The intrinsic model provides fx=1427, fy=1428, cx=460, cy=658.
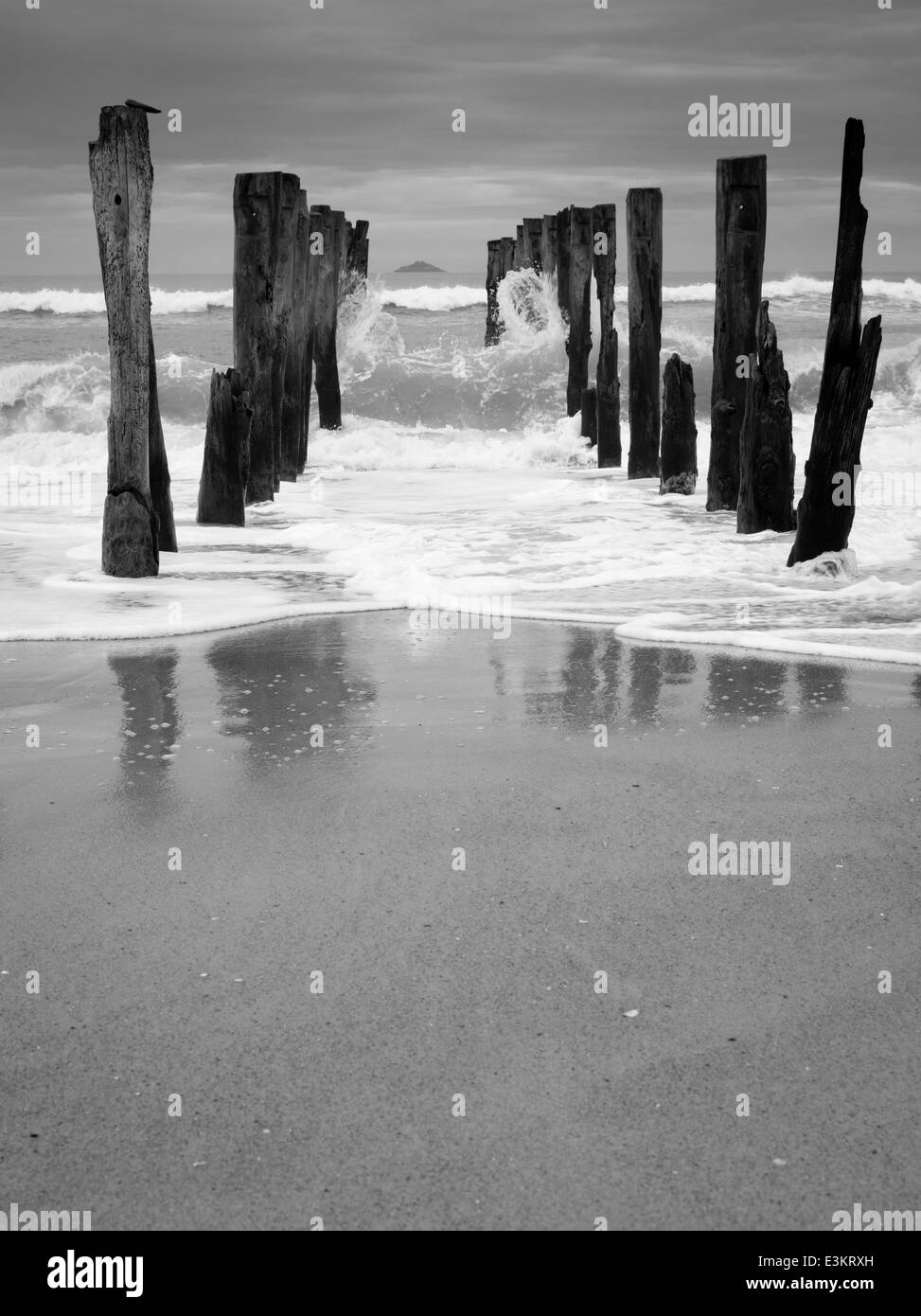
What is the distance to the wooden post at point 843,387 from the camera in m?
7.81

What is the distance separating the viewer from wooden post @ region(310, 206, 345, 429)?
2000 centimetres

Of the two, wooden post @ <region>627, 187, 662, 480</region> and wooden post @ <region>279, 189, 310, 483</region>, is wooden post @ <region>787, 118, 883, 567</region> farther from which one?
wooden post @ <region>279, 189, 310, 483</region>

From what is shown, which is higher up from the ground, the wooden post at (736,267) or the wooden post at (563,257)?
the wooden post at (563,257)

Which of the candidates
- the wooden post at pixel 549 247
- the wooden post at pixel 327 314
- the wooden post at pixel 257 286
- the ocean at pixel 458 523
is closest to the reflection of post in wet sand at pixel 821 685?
the ocean at pixel 458 523

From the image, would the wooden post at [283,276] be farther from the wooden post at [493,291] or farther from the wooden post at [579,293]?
the wooden post at [493,291]

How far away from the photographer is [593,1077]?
8.47 ft

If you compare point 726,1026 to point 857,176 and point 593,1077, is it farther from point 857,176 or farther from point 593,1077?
point 857,176

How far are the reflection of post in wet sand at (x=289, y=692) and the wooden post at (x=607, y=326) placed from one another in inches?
385

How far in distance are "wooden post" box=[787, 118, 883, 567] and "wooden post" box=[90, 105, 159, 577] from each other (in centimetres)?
381

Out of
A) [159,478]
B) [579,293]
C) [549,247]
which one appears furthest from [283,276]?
[549,247]

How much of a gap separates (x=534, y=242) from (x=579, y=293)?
918 centimetres

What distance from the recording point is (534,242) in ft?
95.4

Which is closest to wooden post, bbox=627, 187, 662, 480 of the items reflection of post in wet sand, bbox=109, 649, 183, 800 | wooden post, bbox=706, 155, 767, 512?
wooden post, bbox=706, 155, 767, 512
